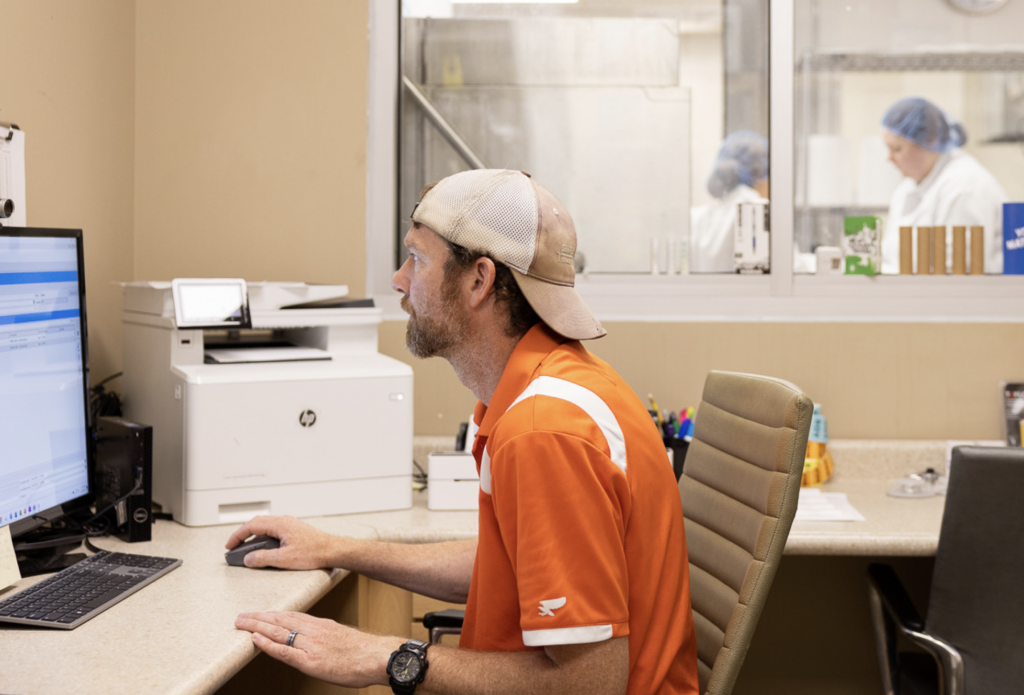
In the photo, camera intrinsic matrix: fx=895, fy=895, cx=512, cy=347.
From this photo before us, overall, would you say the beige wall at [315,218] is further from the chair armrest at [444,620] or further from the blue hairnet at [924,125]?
the chair armrest at [444,620]

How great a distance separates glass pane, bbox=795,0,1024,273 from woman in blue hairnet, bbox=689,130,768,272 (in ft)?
0.49

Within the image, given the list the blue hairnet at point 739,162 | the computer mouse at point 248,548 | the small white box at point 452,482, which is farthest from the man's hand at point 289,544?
the blue hairnet at point 739,162

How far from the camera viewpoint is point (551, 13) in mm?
2805

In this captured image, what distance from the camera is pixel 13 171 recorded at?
6.07 feet

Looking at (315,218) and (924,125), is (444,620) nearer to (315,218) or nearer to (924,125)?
(315,218)

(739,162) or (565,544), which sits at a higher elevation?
(739,162)

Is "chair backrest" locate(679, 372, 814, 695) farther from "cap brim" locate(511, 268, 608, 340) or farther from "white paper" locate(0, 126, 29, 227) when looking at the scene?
"white paper" locate(0, 126, 29, 227)

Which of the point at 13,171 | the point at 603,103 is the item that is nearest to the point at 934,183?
the point at 603,103

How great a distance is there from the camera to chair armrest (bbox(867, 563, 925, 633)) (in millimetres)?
1770

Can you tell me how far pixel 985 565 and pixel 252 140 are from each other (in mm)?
2143

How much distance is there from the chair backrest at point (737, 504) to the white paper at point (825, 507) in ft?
1.79

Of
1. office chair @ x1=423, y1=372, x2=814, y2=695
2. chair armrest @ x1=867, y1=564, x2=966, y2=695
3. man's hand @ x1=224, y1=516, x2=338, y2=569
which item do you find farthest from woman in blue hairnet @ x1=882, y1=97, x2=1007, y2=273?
man's hand @ x1=224, y1=516, x2=338, y2=569

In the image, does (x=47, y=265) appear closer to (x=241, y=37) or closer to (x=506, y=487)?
(x=506, y=487)

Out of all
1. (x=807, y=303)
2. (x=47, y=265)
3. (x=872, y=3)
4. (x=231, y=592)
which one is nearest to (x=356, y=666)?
(x=231, y=592)
